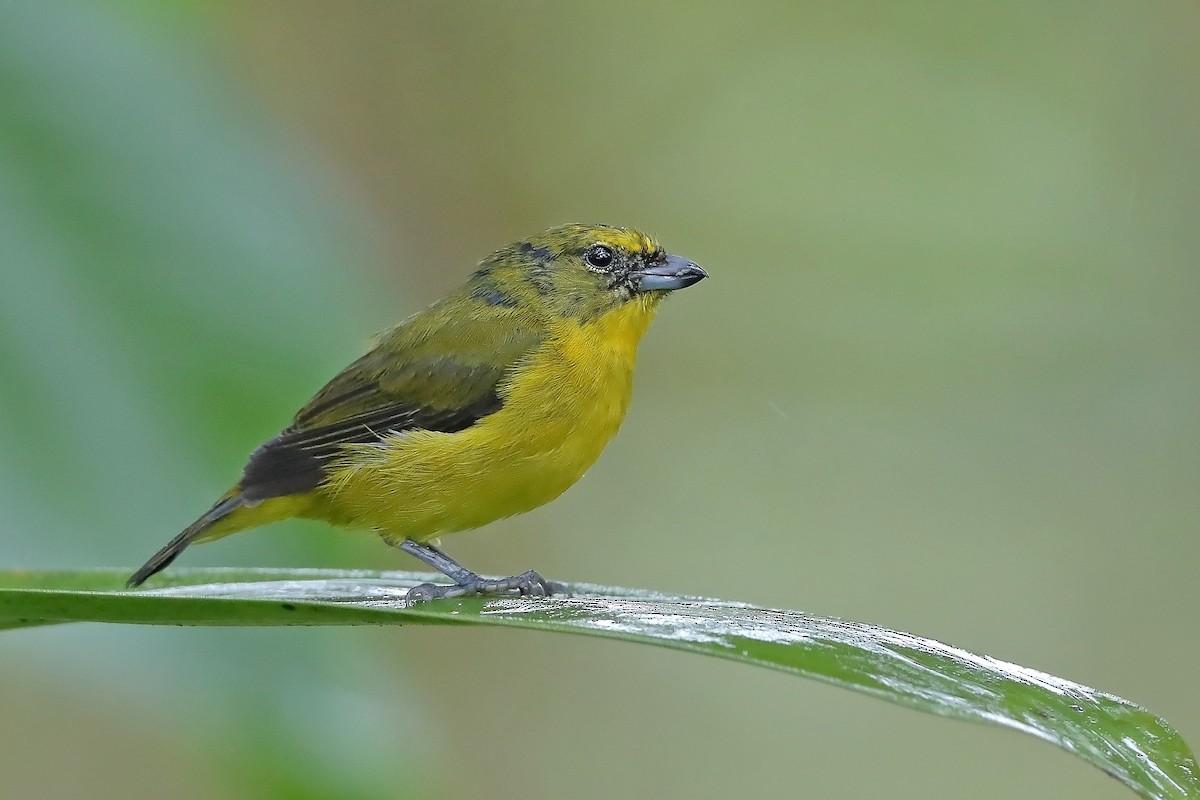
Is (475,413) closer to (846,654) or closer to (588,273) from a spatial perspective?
(588,273)

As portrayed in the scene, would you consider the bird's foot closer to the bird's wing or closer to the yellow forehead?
the bird's wing

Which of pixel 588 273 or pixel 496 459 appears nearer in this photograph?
pixel 496 459

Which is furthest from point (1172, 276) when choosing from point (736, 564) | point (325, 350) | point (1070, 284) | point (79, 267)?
point (79, 267)

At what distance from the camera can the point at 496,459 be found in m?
3.55

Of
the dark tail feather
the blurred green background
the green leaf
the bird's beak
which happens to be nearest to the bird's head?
the bird's beak

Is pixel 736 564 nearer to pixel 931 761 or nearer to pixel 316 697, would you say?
pixel 931 761

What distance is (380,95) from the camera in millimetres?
7332

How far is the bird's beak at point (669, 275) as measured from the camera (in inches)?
160

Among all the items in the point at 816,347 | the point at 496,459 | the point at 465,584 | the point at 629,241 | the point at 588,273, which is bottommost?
the point at 465,584

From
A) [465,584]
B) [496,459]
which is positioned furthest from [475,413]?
[465,584]

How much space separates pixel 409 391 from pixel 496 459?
1.71 ft

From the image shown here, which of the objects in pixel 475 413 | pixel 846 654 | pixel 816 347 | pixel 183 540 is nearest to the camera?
pixel 846 654

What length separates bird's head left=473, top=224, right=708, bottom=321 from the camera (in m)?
4.10

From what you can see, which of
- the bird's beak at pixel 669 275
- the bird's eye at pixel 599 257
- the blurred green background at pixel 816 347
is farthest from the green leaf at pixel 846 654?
the blurred green background at pixel 816 347
